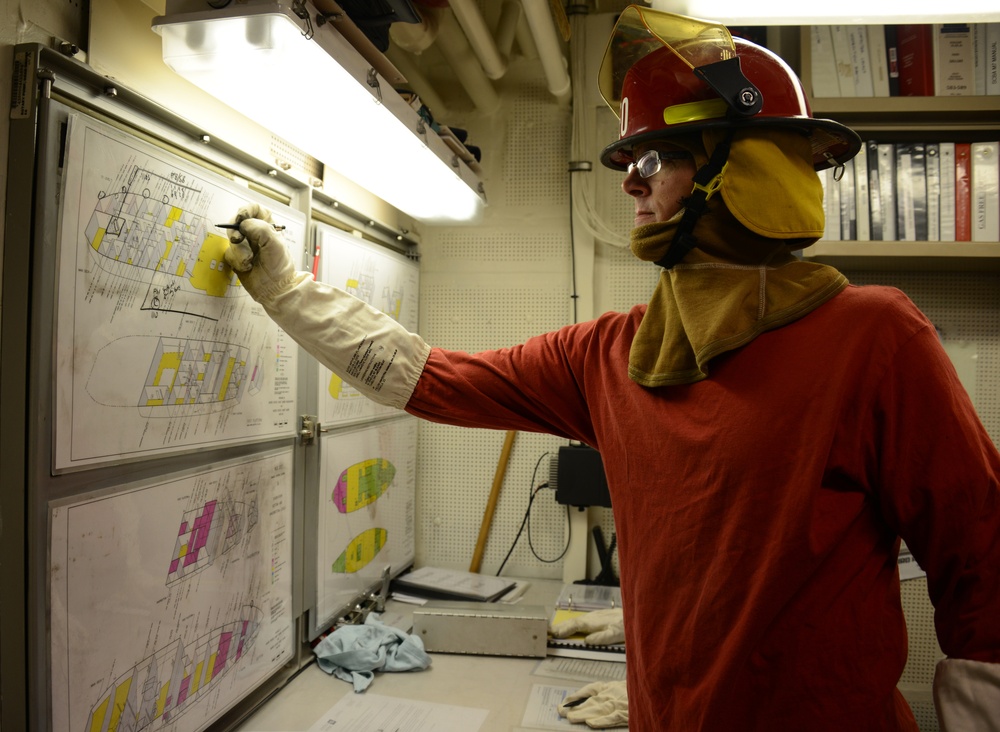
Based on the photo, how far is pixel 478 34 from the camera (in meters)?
2.03

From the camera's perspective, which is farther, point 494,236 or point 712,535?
point 494,236

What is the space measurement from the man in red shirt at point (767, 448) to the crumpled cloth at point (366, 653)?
32.2 inches

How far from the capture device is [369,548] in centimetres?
222

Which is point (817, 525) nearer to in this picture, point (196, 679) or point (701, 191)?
point (701, 191)

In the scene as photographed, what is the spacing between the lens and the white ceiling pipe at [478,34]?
1870 millimetres

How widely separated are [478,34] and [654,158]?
113cm

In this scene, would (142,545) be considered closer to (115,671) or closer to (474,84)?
(115,671)

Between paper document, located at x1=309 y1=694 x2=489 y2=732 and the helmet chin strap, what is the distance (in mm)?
1160

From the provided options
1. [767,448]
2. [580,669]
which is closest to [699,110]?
[767,448]

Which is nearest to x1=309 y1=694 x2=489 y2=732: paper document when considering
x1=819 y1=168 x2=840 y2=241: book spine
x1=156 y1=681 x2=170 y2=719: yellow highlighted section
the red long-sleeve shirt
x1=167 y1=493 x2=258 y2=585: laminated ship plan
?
x1=156 y1=681 x2=170 y2=719: yellow highlighted section

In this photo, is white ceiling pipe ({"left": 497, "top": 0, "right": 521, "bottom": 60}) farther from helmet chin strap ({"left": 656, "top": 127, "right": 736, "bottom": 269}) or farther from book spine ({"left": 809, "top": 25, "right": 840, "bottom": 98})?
helmet chin strap ({"left": 656, "top": 127, "right": 736, "bottom": 269})

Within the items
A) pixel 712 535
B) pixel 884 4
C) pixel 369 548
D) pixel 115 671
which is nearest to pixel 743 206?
pixel 712 535

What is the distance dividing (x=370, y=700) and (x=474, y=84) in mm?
2088

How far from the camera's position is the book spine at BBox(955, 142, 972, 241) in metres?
2.05
